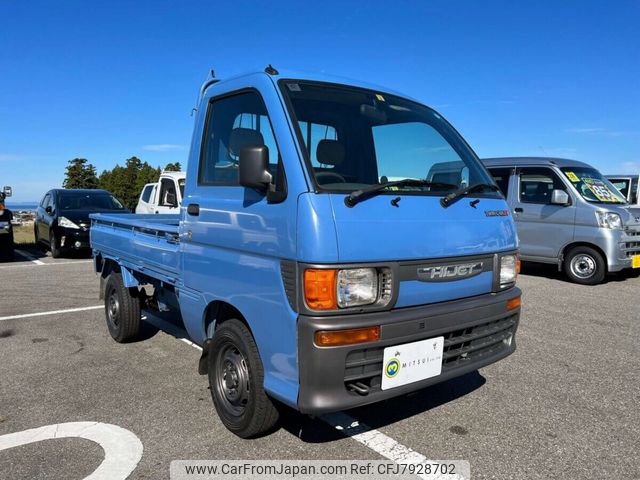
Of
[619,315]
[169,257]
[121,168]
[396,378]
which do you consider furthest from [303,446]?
[121,168]

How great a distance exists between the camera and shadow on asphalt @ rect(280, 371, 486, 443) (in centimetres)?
296

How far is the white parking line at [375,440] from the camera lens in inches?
105

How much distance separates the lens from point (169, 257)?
361 cm

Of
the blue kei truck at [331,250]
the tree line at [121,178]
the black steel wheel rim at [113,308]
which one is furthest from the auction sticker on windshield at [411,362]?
the tree line at [121,178]

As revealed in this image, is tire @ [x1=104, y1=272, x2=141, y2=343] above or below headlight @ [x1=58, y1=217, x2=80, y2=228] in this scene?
below

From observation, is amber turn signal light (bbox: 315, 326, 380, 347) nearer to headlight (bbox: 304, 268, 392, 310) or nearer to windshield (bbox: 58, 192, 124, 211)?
headlight (bbox: 304, 268, 392, 310)

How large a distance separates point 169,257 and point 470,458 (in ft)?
8.05

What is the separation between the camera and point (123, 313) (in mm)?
4605

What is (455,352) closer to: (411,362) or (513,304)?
(411,362)

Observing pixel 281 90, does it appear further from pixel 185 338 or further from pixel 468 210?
pixel 185 338

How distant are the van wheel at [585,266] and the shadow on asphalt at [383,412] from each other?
550cm

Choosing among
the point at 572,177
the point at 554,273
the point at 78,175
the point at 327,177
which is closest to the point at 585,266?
the point at 554,273

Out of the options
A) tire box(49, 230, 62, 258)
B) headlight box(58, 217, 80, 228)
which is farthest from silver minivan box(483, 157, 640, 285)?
tire box(49, 230, 62, 258)

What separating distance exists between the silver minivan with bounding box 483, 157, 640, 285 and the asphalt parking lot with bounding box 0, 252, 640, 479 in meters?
3.06
